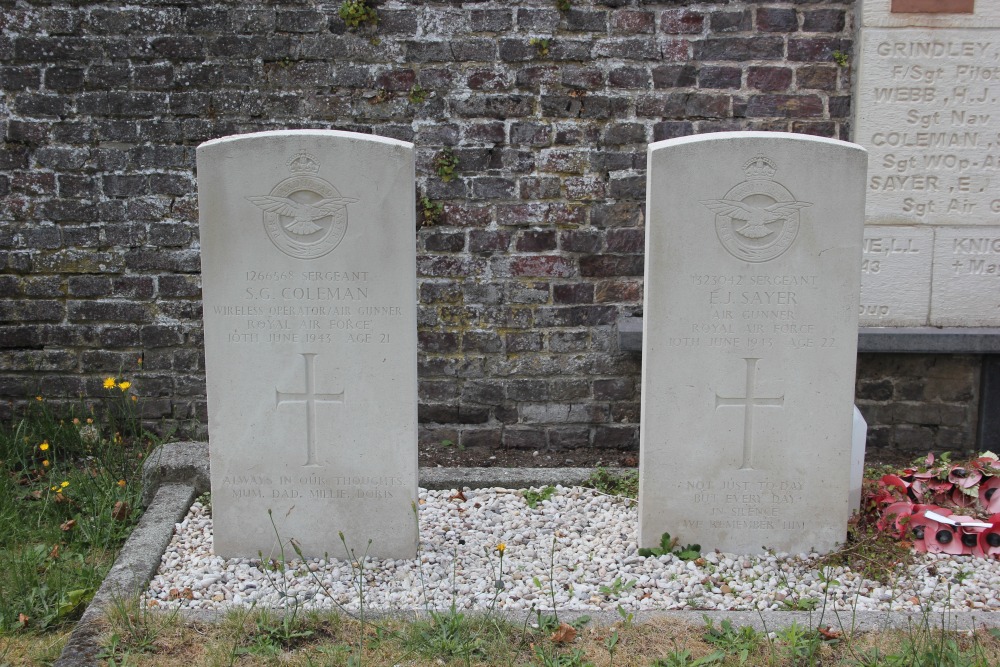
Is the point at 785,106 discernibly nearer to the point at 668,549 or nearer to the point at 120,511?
the point at 668,549

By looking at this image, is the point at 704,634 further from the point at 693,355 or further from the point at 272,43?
the point at 272,43

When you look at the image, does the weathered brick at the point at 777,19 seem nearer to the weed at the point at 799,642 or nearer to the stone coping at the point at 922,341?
the stone coping at the point at 922,341

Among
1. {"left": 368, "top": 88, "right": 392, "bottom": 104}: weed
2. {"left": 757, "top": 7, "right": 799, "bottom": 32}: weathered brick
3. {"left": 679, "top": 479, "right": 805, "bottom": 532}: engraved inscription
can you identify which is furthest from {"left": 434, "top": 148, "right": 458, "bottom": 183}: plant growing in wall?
{"left": 679, "top": 479, "right": 805, "bottom": 532}: engraved inscription

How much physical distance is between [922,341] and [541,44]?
2.62 metres

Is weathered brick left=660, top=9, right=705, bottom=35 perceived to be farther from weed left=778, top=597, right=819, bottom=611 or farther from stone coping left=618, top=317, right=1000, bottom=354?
weed left=778, top=597, right=819, bottom=611

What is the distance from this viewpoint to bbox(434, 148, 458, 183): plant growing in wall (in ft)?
16.3

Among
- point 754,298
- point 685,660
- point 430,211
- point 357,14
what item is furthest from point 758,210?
point 357,14

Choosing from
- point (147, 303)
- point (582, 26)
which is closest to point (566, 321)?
point (582, 26)

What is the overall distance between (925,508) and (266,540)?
2677mm

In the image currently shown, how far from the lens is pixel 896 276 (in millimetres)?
5016

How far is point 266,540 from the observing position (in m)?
3.62

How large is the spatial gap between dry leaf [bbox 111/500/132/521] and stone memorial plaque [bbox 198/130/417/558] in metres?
0.79

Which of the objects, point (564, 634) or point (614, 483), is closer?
point (564, 634)

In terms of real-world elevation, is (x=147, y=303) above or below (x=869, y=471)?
above
